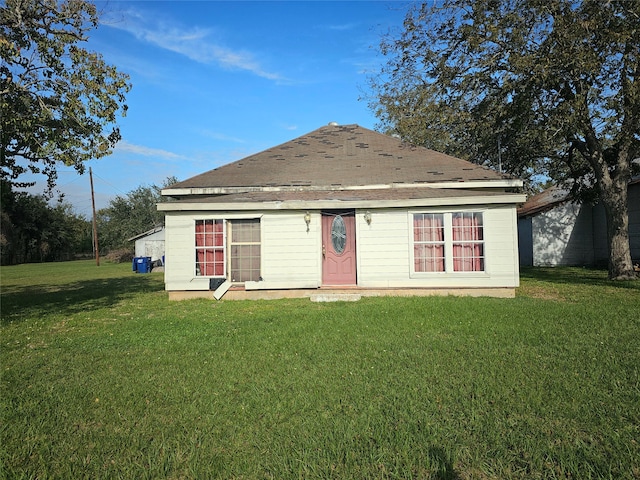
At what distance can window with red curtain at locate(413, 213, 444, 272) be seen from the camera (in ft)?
36.6

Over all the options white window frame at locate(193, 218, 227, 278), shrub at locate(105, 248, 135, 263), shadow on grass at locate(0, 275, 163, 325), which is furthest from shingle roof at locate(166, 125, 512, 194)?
shrub at locate(105, 248, 135, 263)

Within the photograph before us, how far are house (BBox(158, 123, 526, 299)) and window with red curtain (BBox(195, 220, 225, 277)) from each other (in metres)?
0.03

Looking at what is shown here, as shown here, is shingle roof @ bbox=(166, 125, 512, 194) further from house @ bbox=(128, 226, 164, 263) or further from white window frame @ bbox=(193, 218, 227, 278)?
house @ bbox=(128, 226, 164, 263)

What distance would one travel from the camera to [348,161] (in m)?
13.6

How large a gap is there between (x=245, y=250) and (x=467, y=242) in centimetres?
605

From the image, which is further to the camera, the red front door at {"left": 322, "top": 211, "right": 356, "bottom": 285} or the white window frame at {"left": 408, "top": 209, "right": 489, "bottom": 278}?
the red front door at {"left": 322, "top": 211, "right": 356, "bottom": 285}

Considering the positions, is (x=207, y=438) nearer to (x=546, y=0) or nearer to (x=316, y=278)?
(x=316, y=278)

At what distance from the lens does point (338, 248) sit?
11.8m

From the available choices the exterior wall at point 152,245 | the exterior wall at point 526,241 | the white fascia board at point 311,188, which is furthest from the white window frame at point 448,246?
the exterior wall at point 152,245

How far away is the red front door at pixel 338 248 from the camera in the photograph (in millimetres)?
11734

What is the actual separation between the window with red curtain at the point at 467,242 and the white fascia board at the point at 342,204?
0.52 metres

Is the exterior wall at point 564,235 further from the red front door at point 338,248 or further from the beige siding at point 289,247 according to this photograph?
the beige siding at point 289,247

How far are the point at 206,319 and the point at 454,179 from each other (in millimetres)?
7726

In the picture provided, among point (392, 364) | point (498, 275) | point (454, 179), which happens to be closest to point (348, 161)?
point (454, 179)
